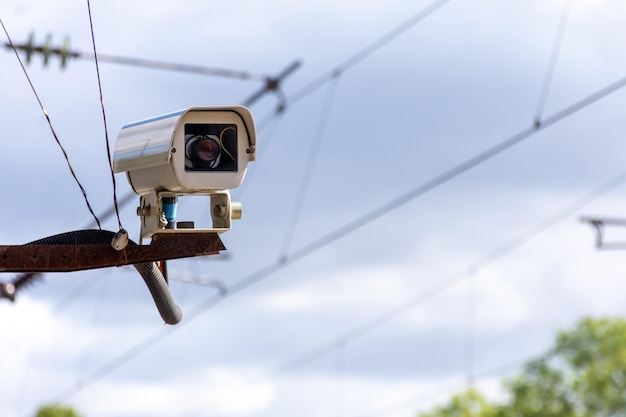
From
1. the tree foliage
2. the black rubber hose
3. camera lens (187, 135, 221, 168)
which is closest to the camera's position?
the black rubber hose

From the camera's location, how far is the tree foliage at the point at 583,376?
7069cm

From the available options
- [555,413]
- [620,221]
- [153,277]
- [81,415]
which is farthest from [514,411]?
[153,277]

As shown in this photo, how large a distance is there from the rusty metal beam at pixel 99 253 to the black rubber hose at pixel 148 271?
5cm

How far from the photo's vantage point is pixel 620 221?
1027 inches

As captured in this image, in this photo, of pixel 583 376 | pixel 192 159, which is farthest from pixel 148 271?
pixel 583 376

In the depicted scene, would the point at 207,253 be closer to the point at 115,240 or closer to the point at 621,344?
the point at 115,240

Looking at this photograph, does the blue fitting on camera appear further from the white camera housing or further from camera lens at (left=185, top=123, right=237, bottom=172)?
camera lens at (left=185, top=123, right=237, bottom=172)

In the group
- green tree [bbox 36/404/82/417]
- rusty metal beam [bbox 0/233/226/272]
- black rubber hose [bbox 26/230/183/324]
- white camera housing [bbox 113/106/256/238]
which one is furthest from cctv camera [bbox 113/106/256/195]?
green tree [bbox 36/404/82/417]

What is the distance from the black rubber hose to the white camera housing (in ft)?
0.66

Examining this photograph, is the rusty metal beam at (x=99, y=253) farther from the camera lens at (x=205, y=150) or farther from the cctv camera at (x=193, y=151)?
the camera lens at (x=205, y=150)

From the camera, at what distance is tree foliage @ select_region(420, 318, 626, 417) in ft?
232

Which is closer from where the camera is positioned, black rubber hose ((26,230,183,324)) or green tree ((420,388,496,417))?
black rubber hose ((26,230,183,324))

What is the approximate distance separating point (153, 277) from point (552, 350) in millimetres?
63848

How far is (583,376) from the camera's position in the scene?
71062 millimetres
